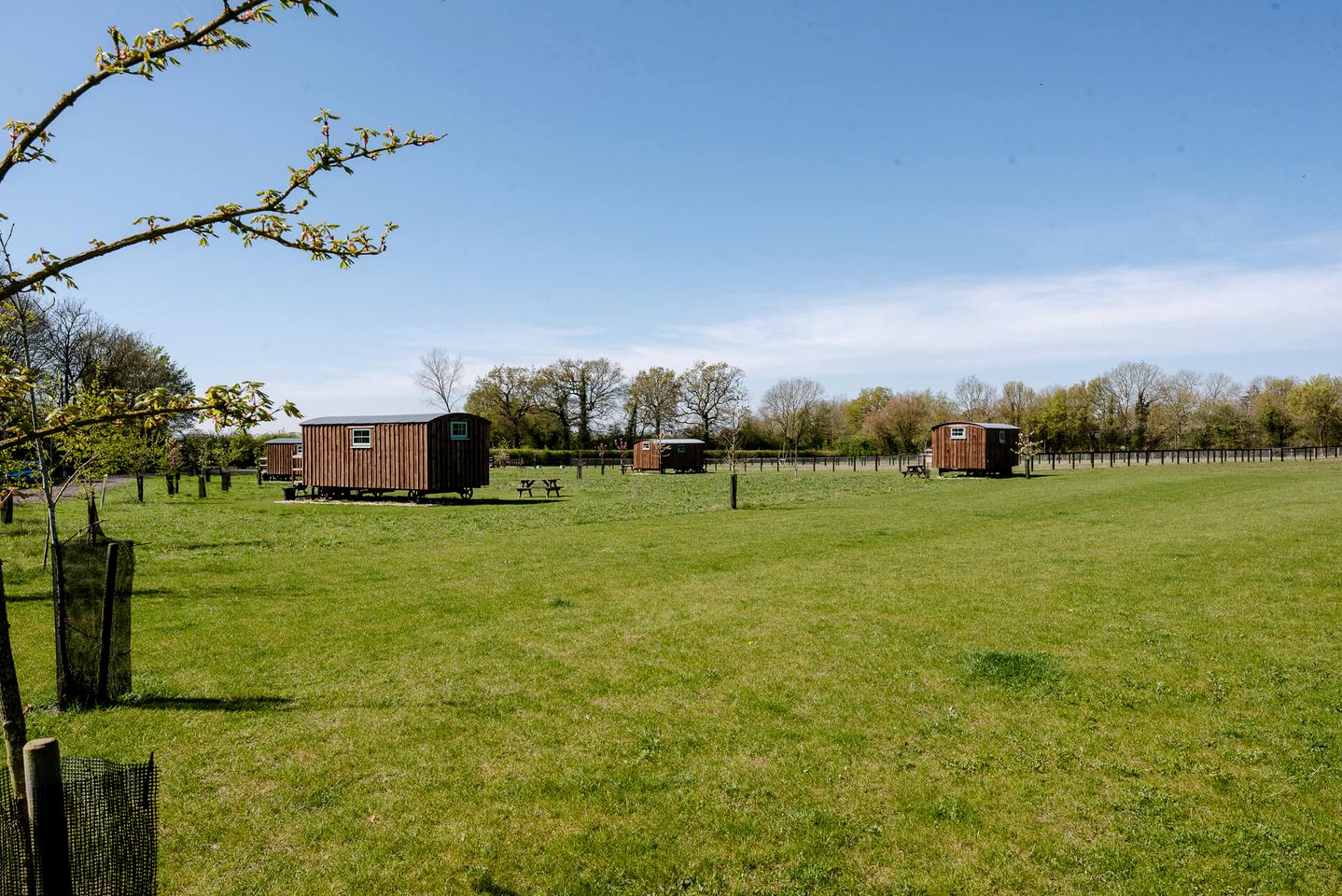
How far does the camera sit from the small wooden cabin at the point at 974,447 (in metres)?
43.5

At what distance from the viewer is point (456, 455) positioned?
96.0 feet

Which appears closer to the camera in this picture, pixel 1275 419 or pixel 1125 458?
pixel 1125 458

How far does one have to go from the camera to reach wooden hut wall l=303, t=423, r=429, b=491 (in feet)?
93.0

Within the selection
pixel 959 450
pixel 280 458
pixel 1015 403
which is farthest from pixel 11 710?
pixel 1015 403

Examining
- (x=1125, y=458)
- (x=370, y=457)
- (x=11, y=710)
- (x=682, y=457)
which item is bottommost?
(x=1125, y=458)

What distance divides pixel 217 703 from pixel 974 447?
143 feet

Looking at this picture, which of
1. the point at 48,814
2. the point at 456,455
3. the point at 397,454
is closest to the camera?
the point at 48,814

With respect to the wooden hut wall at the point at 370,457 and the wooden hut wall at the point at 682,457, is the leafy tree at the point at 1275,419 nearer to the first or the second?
the wooden hut wall at the point at 682,457

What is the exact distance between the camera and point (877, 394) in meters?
104

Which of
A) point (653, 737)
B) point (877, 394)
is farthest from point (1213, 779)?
point (877, 394)

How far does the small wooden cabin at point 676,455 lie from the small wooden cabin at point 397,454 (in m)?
26.6

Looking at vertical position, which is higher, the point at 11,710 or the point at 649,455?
the point at 649,455

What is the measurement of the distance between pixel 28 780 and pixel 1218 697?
316 inches

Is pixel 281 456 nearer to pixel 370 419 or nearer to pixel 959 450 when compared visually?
pixel 370 419
